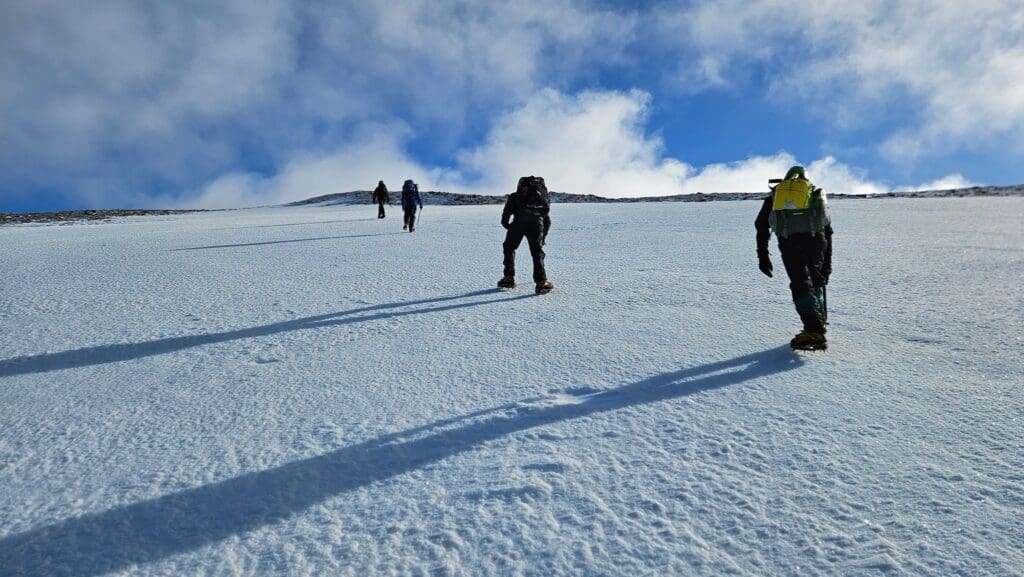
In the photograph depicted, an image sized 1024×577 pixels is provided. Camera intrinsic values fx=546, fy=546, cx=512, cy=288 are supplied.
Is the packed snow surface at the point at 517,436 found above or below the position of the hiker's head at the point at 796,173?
below

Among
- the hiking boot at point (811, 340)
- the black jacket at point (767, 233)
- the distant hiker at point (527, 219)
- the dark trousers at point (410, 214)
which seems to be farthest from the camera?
the dark trousers at point (410, 214)

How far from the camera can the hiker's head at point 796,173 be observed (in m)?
4.18

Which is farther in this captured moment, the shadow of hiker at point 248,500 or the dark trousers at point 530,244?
the dark trousers at point 530,244

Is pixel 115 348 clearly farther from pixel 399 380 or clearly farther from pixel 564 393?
pixel 564 393

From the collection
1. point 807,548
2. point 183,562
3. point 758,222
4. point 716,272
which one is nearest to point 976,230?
point 716,272

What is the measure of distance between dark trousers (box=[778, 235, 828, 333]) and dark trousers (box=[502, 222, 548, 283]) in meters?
3.07

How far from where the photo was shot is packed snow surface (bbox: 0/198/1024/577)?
1983 mm

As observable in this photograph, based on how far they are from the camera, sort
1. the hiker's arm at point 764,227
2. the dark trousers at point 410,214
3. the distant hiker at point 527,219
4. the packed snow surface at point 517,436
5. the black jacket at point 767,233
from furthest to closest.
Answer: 1. the dark trousers at point 410,214
2. the distant hiker at point 527,219
3. the hiker's arm at point 764,227
4. the black jacket at point 767,233
5. the packed snow surface at point 517,436

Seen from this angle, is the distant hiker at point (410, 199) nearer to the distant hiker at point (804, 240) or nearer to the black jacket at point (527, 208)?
the black jacket at point (527, 208)

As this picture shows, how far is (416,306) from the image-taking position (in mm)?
6023

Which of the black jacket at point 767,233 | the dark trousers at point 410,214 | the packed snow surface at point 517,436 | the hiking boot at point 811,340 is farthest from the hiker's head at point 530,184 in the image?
the dark trousers at point 410,214

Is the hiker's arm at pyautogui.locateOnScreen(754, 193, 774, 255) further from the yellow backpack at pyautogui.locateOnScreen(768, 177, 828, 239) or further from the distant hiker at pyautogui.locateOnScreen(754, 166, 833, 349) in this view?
the yellow backpack at pyautogui.locateOnScreen(768, 177, 828, 239)

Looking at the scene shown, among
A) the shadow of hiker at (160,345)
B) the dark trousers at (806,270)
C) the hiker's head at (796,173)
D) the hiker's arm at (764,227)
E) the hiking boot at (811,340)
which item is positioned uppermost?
the hiker's head at (796,173)

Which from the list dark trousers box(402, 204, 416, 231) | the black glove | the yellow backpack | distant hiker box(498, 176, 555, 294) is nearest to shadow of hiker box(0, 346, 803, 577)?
the yellow backpack
